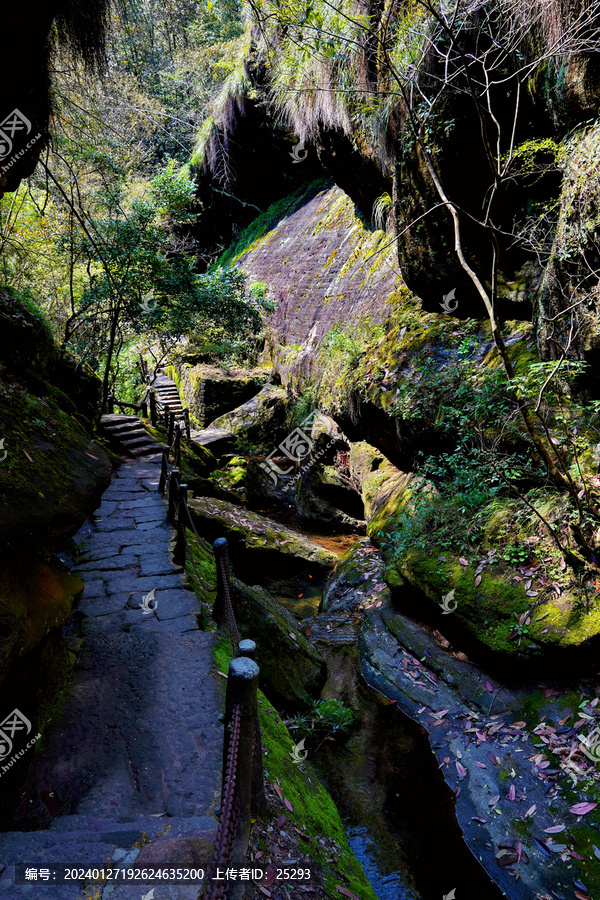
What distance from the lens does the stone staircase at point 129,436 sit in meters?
11.2

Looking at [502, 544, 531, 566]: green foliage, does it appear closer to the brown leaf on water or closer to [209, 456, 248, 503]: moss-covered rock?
the brown leaf on water

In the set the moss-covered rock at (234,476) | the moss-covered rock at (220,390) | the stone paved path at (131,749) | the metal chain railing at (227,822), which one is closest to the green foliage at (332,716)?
the stone paved path at (131,749)

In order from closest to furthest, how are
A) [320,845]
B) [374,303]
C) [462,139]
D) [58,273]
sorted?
[320,845], [462,139], [374,303], [58,273]

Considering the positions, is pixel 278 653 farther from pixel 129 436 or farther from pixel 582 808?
pixel 129 436

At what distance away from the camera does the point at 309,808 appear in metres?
3.29

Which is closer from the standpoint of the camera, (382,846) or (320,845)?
(320,845)

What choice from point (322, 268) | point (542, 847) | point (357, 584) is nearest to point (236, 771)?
point (542, 847)

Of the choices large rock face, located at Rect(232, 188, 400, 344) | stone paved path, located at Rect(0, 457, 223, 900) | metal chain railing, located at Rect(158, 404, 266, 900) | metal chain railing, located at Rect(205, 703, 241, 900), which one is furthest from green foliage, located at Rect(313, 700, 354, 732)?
large rock face, located at Rect(232, 188, 400, 344)

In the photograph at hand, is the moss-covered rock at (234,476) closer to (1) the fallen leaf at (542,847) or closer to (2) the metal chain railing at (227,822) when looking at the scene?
(1) the fallen leaf at (542,847)

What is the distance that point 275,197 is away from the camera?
1977 cm

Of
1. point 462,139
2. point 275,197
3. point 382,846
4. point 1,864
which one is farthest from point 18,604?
point 275,197

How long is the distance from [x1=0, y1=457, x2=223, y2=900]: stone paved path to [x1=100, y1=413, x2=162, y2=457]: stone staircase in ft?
20.5

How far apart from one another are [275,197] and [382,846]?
70.3 ft

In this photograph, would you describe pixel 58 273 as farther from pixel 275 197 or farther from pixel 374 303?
pixel 275 197
